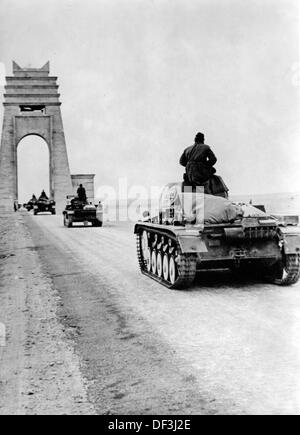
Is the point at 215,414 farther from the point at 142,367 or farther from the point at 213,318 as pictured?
the point at 213,318

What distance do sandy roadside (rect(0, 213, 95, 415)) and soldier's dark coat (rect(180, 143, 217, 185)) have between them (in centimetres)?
275

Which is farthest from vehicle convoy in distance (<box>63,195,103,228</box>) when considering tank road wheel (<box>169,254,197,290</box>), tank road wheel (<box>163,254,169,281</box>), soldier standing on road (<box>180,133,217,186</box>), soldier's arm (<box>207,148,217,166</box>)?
tank road wheel (<box>169,254,197,290</box>)

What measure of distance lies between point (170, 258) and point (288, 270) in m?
1.67

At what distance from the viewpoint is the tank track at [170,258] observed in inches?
312

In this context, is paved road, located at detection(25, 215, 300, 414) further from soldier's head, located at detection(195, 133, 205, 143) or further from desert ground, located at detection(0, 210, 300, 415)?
soldier's head, located at detection(195, 133, 205, 143)

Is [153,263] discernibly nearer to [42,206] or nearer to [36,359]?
[36,359]

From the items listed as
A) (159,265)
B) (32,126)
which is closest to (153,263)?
(159,265)

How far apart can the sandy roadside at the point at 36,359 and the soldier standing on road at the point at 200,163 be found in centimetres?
275

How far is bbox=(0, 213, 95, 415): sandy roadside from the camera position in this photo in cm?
404

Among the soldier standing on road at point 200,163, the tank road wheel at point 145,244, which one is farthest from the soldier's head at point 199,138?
the tank road wheel at point 145,244

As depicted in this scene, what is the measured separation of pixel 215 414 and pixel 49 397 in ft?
3.81

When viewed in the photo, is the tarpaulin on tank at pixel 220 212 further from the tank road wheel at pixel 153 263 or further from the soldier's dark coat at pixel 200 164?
the tank road wheel at pixel 153 263

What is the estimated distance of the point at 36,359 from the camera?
16.7 ft

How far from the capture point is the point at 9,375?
468cm
